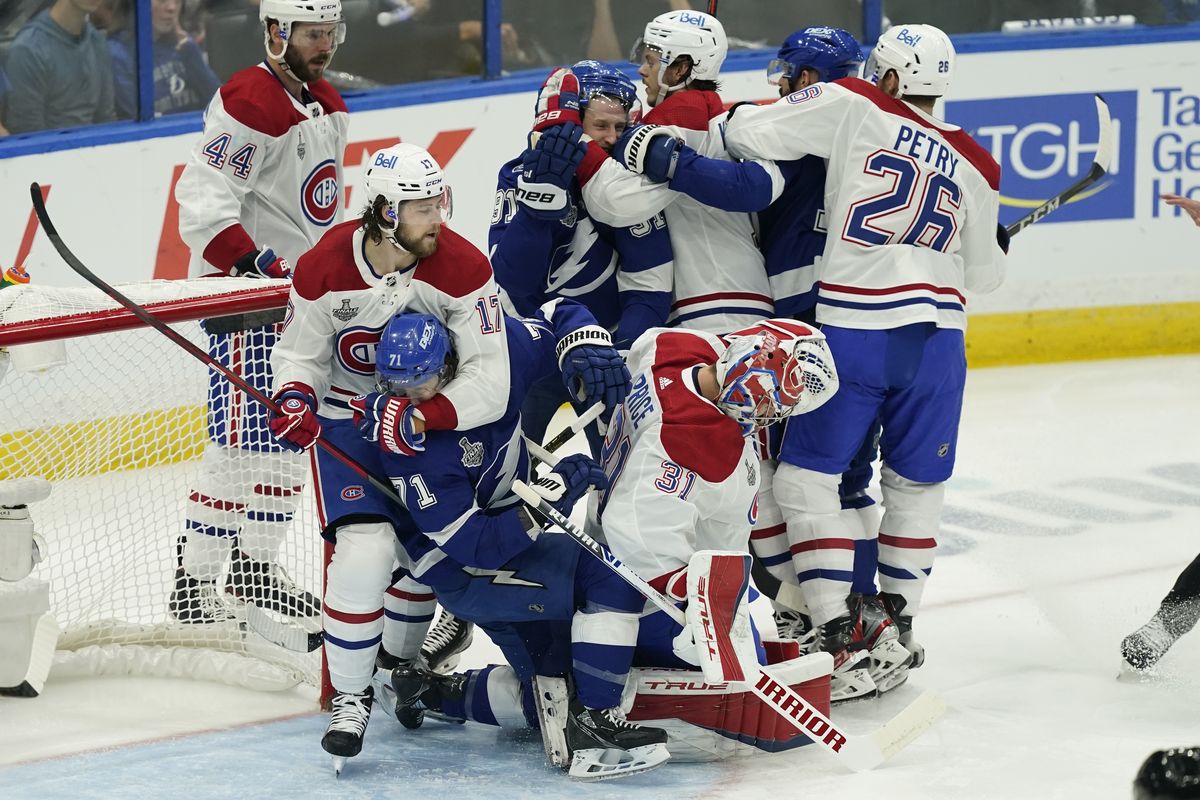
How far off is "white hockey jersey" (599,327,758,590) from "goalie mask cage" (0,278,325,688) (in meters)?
0.75

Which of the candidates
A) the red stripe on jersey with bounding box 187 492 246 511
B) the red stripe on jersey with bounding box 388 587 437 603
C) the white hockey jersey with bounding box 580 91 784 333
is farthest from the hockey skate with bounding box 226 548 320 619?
the white hockey jersey with bounding box 580 91 784 333

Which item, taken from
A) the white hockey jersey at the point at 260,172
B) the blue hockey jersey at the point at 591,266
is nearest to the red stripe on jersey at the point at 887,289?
the blue hockey jersey at the point at 591,266

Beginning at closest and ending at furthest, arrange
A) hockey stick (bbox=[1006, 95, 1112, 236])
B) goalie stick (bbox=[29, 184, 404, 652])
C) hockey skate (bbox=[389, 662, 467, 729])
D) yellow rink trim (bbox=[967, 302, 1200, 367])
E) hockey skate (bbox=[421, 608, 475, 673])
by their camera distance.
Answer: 1. goalie stick (bbox=[29, 184, 404, 652])
2. hockey skate (bbox=[389, 662, 467, 729])
3. hockey skate (bbox=[421, 608, 475, 673])
4. hockey stick (bbox=[1006, 95, 1112, 236])
5. yellow rink trim (bbox=[967, 302, 1200, 367])

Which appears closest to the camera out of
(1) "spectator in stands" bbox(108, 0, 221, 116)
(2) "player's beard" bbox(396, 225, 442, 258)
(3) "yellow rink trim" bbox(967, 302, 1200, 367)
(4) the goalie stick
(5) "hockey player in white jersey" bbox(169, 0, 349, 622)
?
(4) the goalie stick

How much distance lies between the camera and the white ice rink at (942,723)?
3105 millimetres

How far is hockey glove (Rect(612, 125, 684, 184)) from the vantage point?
3424 mm

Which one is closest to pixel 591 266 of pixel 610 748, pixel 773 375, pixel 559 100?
pixel 559 100

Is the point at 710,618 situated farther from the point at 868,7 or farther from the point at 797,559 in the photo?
the point at 868,7

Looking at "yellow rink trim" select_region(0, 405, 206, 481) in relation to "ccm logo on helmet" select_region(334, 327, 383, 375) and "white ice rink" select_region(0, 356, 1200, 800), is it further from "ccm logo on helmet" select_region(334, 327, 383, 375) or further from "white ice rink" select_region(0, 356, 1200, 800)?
"ccm logo on helmet" select_region(334, 327, 383, 375)

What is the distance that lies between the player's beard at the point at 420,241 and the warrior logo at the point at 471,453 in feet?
1.14

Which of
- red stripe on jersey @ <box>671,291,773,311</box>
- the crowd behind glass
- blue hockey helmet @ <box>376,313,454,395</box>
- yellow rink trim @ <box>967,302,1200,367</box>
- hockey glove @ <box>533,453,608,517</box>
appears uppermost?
the crowd behind glass

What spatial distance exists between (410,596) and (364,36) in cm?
275

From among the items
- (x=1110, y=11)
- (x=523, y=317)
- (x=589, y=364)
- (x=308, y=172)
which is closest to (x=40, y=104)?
(x=308, y=172)

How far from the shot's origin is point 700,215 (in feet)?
11.9
